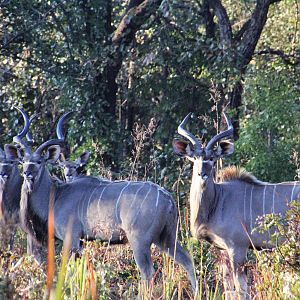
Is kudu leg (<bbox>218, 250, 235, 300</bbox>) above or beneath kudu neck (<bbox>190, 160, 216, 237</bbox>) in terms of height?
beneath

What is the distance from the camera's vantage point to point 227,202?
704 centimetres

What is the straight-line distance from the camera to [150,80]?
37.9 feet

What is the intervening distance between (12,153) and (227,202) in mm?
2211

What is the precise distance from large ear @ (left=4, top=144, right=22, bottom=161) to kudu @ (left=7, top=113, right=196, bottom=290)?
0.36 ft

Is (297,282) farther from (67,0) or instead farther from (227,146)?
(67,0)

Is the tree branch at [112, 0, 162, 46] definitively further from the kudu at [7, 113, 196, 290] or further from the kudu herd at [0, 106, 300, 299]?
the kudu herd at [0, 106, 300, 299]

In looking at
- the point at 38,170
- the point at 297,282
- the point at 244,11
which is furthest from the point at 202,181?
the point at 244,11

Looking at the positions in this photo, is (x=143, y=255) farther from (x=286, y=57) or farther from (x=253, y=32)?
(x=286, y=57)

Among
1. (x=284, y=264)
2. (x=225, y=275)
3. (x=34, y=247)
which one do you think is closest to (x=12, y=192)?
(x=34, y=247)

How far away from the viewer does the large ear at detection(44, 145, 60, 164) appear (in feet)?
26.2

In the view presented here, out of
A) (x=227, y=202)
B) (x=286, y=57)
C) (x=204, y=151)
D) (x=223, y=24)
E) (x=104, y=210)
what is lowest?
(x=104, y=210)

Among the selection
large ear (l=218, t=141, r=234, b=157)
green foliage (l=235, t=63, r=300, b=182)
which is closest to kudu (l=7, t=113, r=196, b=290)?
large ear (l=218, t=141, r=234, b=157)

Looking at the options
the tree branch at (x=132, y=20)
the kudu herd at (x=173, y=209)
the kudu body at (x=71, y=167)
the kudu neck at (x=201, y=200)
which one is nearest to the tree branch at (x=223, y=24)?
the tree branch at (x=132, y=20)

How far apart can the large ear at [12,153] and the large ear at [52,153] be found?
255mm
